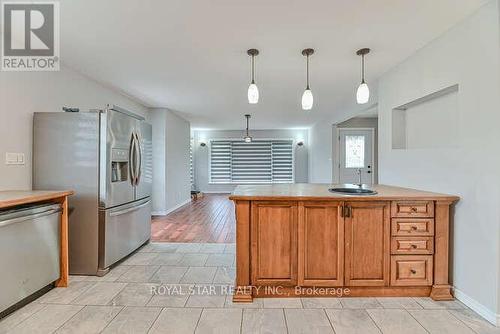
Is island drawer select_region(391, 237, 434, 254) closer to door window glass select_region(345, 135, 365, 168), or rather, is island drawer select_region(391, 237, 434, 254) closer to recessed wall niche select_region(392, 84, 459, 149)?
recessed wall niche select_region(392, 84, 459, 149)

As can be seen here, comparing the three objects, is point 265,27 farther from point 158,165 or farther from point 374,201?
point 158,165

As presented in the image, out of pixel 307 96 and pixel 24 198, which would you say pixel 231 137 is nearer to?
pixel 307 96

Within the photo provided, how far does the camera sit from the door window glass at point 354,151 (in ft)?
24.7

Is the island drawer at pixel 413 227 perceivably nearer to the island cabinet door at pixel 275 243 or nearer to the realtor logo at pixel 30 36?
the island cabinet door at pixel 275 243

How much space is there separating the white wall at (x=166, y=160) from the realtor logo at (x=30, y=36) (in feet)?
8.97

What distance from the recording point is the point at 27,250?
2.15m

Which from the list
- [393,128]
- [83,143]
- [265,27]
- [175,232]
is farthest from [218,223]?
[265,27]

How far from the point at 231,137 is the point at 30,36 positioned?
739 cm

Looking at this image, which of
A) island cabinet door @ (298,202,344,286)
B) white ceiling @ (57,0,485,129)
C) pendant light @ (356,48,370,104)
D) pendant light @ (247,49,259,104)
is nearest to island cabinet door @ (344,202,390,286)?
island cabinet door @ (298,202,344,286)

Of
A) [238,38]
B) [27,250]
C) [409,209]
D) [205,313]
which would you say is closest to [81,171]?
[27,250]

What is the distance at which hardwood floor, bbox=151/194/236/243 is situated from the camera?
4.18 metres

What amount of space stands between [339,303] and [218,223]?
10.6ft

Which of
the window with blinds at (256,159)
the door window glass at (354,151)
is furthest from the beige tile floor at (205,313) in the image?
the window with blinds at (256,159)

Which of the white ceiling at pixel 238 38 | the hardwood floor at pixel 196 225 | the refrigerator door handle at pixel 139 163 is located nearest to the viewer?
the white ceiling at pixel 238 38
